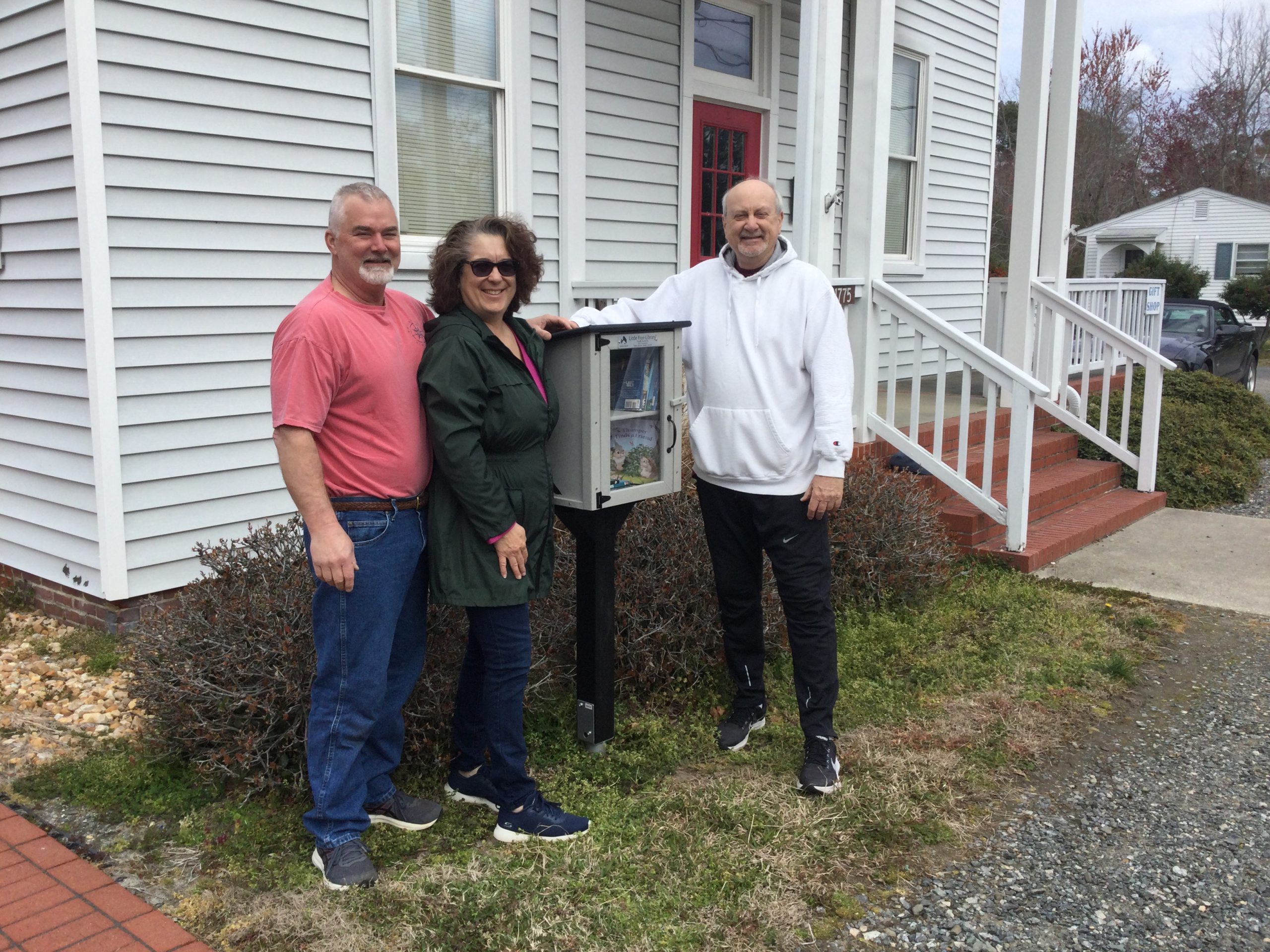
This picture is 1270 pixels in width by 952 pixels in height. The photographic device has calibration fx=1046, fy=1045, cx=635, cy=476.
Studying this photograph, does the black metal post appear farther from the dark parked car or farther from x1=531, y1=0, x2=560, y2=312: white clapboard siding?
the dark parked car

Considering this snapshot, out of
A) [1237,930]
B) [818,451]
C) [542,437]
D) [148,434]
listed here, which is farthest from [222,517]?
[1237,930]

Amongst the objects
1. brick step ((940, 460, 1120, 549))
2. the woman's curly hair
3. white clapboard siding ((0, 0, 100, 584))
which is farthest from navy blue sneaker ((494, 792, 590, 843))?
brick step ((940, 460, 1120, 549))

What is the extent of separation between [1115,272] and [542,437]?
38768 mm

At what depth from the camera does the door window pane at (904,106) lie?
A: 397 inches

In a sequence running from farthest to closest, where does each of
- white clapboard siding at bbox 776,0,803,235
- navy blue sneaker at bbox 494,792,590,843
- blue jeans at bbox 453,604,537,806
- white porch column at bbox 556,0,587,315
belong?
white clapboard siding at bbox 776,0,803,235
white porch column at bbox 556,0,587,315
navy blue sneaker at bbox 494,792,590,843
blue jeans at bbox 453,604,537,806

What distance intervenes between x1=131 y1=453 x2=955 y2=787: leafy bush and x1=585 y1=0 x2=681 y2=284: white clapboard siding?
2842mm

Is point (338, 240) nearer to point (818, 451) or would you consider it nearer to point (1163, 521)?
point (818, 451)

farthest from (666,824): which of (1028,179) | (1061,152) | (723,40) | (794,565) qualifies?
(1061,152)

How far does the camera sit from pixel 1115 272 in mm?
36969

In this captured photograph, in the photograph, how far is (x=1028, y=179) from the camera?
8.91 metres

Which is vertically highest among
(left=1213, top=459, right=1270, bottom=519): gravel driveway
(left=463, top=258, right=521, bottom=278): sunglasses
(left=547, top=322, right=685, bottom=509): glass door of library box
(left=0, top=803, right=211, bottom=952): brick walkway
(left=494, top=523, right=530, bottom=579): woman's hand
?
(left=463, top=258, right=521, bottom=278): sunglasses

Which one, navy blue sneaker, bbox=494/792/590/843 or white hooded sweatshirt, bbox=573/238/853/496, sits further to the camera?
white hooded sweatshirt, bbox=573/238/853/496

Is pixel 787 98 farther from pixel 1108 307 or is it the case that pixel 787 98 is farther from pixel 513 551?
pixel 513 551

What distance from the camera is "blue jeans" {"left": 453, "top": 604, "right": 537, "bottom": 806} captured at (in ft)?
9.65
